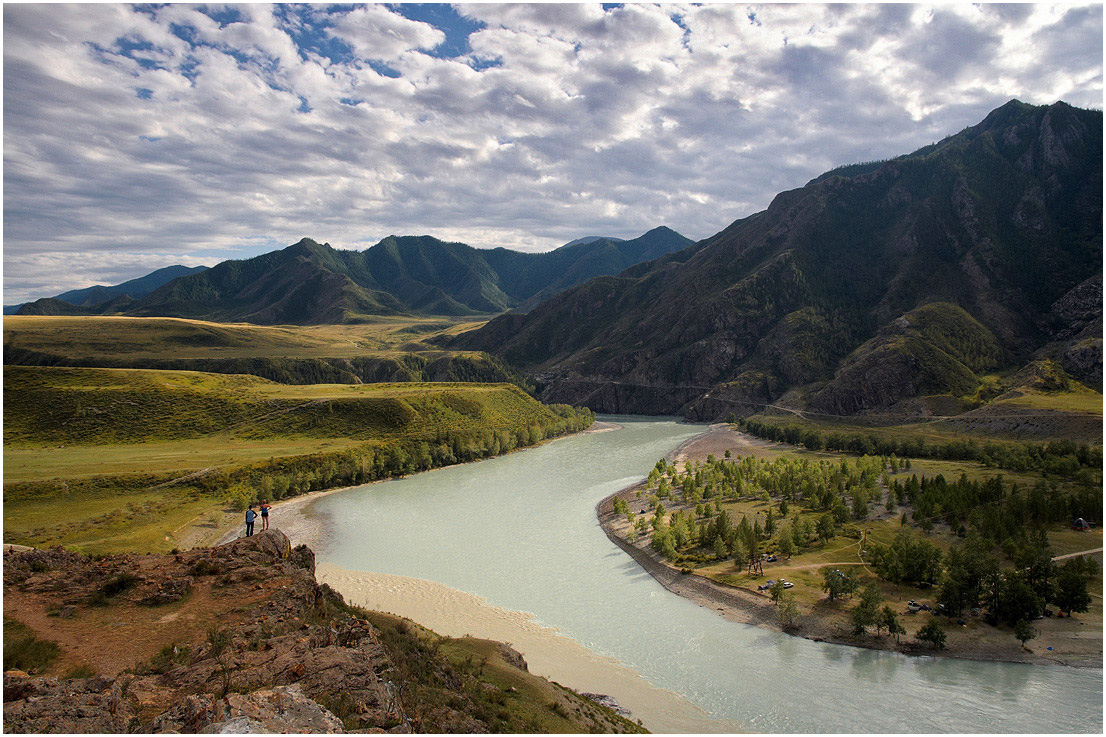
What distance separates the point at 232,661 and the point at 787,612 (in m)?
40.2

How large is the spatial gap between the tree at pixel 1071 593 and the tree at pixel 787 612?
19883 mm

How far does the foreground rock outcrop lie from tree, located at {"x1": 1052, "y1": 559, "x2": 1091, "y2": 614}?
3863 centimetres

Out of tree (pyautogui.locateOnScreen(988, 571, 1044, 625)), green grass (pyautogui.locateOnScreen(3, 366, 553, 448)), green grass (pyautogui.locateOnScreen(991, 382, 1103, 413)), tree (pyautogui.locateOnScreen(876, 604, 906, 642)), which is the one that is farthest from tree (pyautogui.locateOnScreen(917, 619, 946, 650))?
green grass (pyautogui.locateOnScreen(991, 382, 1103, 413))

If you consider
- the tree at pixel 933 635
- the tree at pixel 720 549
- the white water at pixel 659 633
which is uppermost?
the tree at pixel 720 549

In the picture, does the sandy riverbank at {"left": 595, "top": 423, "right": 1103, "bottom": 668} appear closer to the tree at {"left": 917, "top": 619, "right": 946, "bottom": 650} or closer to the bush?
the tree at {"left": 917, "top": 619, "right": 946, "bottom": 650}

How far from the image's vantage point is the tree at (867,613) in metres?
41.8

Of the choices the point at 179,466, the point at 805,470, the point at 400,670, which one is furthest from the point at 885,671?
the point at 179,466

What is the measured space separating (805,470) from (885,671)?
49953 millimetres

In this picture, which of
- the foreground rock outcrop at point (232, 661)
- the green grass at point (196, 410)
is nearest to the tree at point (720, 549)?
the foreground rock outcrop at point (232, 661)

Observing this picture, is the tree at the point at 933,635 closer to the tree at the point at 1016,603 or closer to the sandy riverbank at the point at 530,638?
the tree at the point at 1016,603

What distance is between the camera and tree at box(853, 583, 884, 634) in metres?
41.8

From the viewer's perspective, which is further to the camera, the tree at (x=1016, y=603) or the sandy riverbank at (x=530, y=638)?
the tree at (x=1016, y=603)

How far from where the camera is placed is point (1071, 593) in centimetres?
4344

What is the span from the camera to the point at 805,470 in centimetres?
8588
